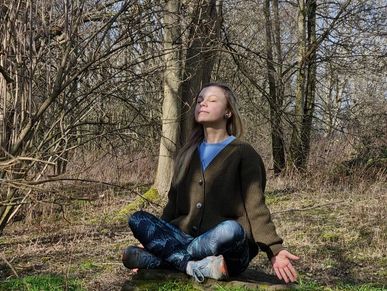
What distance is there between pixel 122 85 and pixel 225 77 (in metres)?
5.49

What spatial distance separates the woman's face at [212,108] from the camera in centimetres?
322

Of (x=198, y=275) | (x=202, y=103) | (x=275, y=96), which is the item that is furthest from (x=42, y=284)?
(x=275, y=96)

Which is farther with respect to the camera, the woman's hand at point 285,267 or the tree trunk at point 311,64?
the tree trunk at point 311,64

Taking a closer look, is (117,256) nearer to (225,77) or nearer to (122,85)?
(122,85)

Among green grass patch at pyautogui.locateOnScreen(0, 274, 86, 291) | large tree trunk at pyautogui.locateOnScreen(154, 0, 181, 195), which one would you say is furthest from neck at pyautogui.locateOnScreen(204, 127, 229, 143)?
large tree trunk at pyautogui.locateOnScreen(154, 0, 181, 195)

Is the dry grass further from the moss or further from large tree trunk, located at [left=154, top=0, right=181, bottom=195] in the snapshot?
large tree trunk, located at [left=154, top=0, right=181, bottom=195]

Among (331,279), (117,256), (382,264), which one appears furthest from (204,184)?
(382,264)

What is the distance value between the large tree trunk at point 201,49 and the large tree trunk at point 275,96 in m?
0.91

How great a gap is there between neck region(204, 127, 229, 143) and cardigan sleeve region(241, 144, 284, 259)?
0.18 m

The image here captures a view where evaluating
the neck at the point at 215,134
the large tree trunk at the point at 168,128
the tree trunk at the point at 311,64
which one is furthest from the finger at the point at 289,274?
the tree trunk at the point at 311,64

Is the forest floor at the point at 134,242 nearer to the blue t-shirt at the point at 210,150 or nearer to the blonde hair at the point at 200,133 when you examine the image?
the blonde hair at the point at 200,133

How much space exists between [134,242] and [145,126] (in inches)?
51.7

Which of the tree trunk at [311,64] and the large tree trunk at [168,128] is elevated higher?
the tree trunk at [311,64]

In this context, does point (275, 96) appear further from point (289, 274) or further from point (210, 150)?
point (289, 274)
